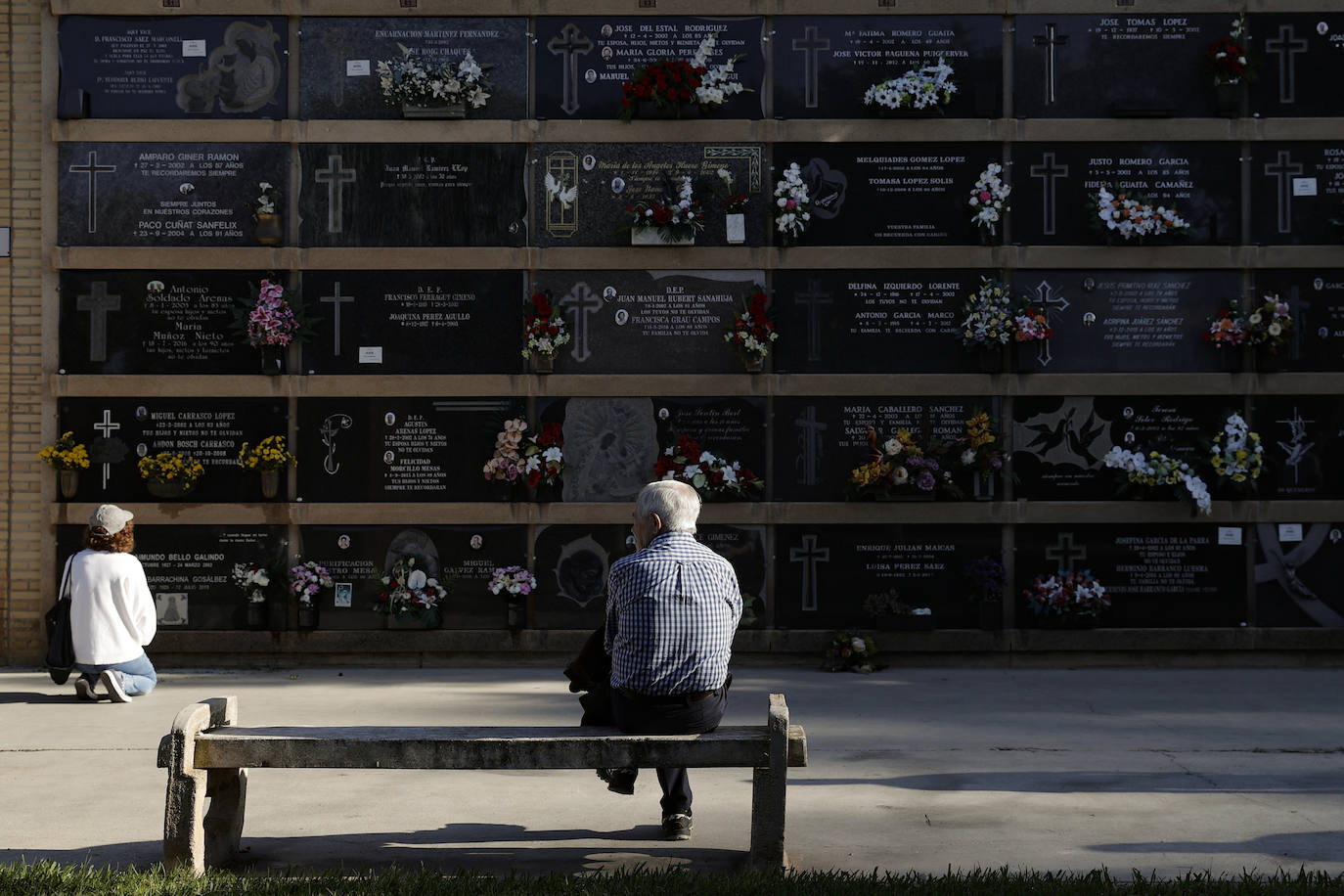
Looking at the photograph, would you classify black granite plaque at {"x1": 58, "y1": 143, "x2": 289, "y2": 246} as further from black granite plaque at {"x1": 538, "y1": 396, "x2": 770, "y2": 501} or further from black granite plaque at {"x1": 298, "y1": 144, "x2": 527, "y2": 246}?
black granite plaque at {"x1": 538, "y1": 396, "x2": 770, "y2": 501}

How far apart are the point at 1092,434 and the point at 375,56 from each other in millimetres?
5917

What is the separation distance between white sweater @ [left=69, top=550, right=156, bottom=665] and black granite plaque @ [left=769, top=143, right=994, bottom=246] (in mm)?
5122

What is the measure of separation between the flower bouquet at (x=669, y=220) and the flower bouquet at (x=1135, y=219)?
9.61 feet

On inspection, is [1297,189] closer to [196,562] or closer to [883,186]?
[883,186]

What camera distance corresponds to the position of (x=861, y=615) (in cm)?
956

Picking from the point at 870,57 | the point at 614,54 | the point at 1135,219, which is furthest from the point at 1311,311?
the point at 614,54

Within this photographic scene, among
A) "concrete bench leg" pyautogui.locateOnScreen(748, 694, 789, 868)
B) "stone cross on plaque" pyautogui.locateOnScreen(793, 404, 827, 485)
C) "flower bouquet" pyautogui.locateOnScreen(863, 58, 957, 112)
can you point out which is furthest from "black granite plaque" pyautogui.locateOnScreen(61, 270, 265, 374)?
Answer: "concrete bench leg" pyautogui.locateOnScreen(748, 694, 789, 868)

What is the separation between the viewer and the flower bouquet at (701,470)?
30.9 feet

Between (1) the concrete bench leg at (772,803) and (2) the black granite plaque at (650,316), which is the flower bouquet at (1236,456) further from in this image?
(1) the concrete bench leg at (772,803)

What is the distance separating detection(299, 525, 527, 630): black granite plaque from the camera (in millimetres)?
9547

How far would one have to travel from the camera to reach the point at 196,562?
954 centimetres

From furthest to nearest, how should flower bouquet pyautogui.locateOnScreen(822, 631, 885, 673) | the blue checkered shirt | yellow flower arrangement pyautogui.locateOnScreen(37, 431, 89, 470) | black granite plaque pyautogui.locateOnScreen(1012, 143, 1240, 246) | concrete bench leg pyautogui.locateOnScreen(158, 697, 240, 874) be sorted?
black granite plaque pyautogui.locateOnScreen(1012, 143, 1240, 246)
yellow flower arrangement pyautogui.locateOnScreen(37, 431, 89, 470)
flower bouquet pyautogui.locateOnScreen(822, 631, 885, 673)
the blue checkered shirt
concrete bench leg pyautogui.locateOnScreen(158, 697, 240, 874)

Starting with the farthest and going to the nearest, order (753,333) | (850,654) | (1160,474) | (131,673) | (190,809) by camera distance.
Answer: (753,333) < (1160,474) < (850,654) < (131,673) < (190,809)

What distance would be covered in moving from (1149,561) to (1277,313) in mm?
1977
